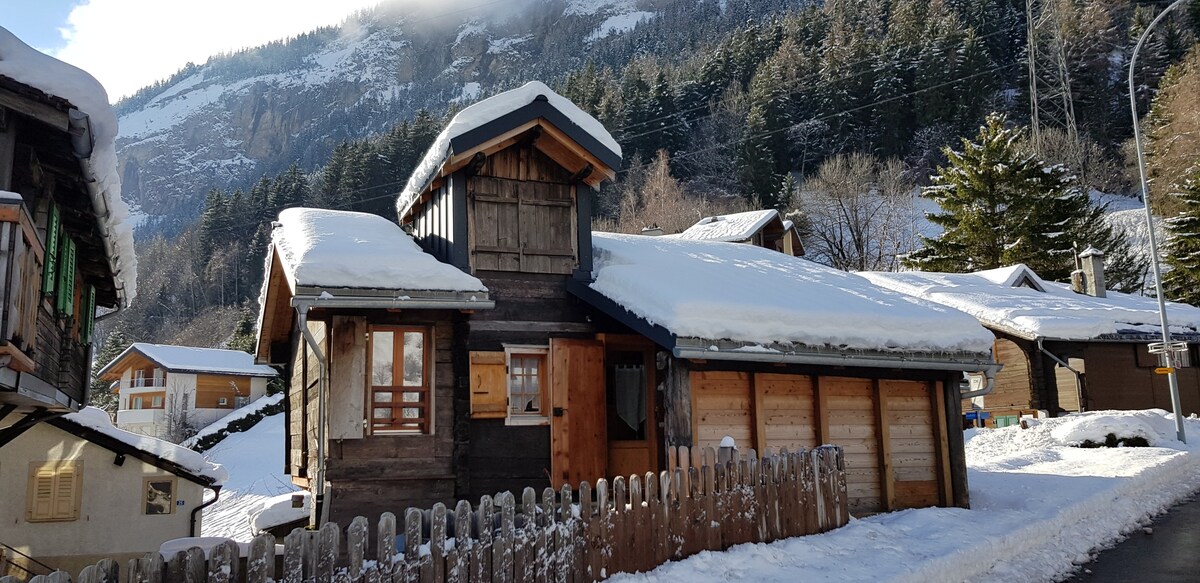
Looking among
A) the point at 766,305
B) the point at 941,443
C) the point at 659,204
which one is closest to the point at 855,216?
the point at 659,204

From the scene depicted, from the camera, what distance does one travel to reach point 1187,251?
136 ft

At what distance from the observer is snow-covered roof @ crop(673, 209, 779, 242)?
96.8 ft

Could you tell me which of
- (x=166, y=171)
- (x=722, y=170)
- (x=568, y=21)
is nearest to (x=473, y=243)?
(x=722, y=170)

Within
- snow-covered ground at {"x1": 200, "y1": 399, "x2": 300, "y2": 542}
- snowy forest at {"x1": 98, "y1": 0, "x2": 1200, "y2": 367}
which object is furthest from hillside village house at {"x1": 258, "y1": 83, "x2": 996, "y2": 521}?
snowy forest at {"x1": 98, "y1": 0, "x2": 1200, "y2": 367}

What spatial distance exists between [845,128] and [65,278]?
6095cm

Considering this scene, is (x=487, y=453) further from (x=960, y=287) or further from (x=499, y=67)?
(x=499, y=67)

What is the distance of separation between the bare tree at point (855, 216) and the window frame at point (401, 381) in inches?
1438

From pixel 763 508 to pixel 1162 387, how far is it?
24.3 metres

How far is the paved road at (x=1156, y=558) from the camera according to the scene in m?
9.12

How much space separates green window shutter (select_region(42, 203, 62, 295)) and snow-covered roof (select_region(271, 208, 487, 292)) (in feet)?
9.23

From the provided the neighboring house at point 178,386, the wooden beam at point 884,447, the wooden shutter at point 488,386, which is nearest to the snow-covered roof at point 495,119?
the wooden shutter at point 488,386

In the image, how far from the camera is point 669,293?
12.8 m

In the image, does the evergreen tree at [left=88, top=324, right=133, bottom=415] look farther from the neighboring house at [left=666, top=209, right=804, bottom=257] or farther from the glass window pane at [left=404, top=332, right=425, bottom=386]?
the glass window pane at [left=404, top=332, right=425, bottom=386]

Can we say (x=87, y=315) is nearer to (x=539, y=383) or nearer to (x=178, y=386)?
(x=539, y=383)
